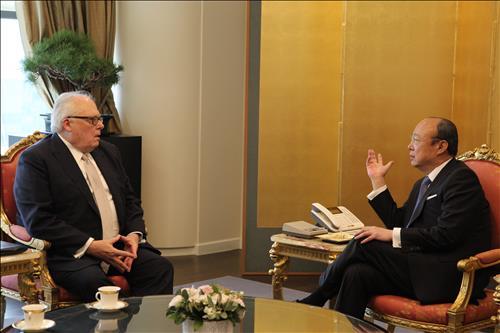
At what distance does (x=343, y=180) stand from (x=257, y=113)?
34.9 inches

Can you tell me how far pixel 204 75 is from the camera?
7320 millimetres

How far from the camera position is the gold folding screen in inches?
247

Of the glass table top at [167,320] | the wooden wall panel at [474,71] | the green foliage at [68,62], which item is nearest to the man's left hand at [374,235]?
the glass table top at [167,320]

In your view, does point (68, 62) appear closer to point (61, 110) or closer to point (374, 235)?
point (61, 110)

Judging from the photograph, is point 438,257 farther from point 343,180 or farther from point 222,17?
point 222,17

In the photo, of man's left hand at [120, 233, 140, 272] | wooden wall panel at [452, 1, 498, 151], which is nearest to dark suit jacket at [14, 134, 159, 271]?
man's left hand at [120, 233, 140, 272]

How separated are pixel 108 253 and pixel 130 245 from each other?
0.61 feet

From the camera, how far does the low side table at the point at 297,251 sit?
424 cm

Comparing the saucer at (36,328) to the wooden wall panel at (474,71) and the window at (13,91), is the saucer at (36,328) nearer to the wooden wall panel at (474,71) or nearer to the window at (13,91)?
the wooden wall panel at (474,71)

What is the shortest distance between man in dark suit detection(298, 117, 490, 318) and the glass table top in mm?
597

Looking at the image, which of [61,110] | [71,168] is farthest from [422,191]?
[61,110]

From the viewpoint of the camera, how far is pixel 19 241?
4078 millimetres

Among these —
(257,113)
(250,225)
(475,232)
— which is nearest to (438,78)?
(257,113)

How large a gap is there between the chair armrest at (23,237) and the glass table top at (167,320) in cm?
68
